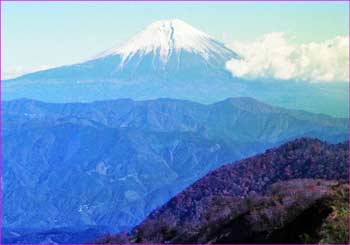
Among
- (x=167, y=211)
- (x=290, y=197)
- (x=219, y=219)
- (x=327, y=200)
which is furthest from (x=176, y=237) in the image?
(x=167, y=211)

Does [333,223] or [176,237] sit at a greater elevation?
[333,223]

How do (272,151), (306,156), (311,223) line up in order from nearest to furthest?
(311,223) → (306,156) → (272,151)

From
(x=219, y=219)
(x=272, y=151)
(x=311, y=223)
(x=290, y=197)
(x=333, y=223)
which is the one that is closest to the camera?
(x=333, y=223)

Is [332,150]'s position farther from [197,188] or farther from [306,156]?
[197,188]

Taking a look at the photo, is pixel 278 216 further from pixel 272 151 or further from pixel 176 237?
pixel 272 151

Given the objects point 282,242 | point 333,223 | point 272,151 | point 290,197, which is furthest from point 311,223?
point 272,151

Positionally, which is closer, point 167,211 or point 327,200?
point 327,200
